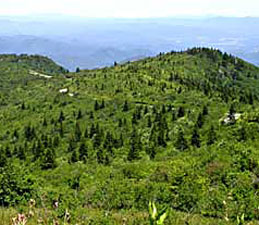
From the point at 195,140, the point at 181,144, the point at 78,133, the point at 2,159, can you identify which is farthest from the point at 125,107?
the point at 195,140

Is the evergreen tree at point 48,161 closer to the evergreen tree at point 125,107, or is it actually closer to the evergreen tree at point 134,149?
the evergreen tree at point 134,149

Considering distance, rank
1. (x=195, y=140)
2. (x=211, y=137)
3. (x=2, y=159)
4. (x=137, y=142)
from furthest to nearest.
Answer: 1. (x=137, y=142)
2. (x=2, y=159)
3. (x=195, y=140)
4. (x=211, y=137)

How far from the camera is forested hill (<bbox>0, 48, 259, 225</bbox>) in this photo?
16031 mm

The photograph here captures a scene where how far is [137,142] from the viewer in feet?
147

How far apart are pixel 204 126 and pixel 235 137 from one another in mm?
12709

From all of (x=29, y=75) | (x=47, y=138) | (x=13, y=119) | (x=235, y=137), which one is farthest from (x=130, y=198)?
(x=29, y=75)

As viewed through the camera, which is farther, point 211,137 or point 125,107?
point 125,107

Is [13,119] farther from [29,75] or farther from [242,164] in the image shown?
[242,164]

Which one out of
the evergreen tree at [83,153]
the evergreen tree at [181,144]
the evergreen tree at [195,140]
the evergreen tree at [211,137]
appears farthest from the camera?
the evergreen tree at [83,153]

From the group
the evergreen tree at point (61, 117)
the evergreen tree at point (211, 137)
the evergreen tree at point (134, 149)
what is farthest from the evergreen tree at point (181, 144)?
the evergreen tree at point (61, 117)

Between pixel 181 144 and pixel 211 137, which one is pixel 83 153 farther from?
pixel 211 137

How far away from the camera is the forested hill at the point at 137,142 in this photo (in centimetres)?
1603

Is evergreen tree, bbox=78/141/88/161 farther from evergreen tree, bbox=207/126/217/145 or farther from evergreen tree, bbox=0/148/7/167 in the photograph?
evergreen tree, bbox=207/126/217/145

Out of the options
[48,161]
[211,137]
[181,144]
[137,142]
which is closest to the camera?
[211,137]
